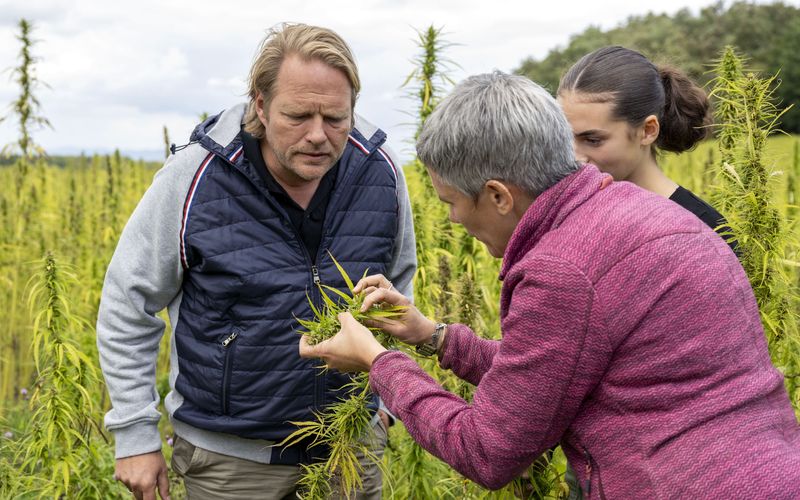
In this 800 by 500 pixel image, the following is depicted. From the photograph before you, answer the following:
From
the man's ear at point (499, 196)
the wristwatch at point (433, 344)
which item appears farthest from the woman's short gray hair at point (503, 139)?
the wristwatch at point (433, 344)

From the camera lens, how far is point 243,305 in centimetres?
251

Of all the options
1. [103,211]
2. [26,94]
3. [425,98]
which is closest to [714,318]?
[425,98]

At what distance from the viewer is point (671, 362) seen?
62.1 inches

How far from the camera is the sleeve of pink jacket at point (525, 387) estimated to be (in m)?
1.57

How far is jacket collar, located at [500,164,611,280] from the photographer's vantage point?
1700mm

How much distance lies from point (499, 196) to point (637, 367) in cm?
49

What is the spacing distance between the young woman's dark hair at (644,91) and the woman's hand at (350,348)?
126 cm

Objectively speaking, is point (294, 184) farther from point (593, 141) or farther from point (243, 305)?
point (593, 141)

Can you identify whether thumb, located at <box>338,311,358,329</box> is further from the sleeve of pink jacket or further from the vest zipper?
the vest zipper

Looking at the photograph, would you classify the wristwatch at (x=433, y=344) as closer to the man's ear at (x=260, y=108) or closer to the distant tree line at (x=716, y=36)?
the man's ear at (x=260, y=108)

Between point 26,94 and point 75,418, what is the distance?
95.0 inches

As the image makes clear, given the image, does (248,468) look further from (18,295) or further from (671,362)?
(18,295)

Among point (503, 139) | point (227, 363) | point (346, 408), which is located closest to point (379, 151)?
point (227, 363)

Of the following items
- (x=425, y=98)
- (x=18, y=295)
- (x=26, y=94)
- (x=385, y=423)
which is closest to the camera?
(x=385, y=423)
